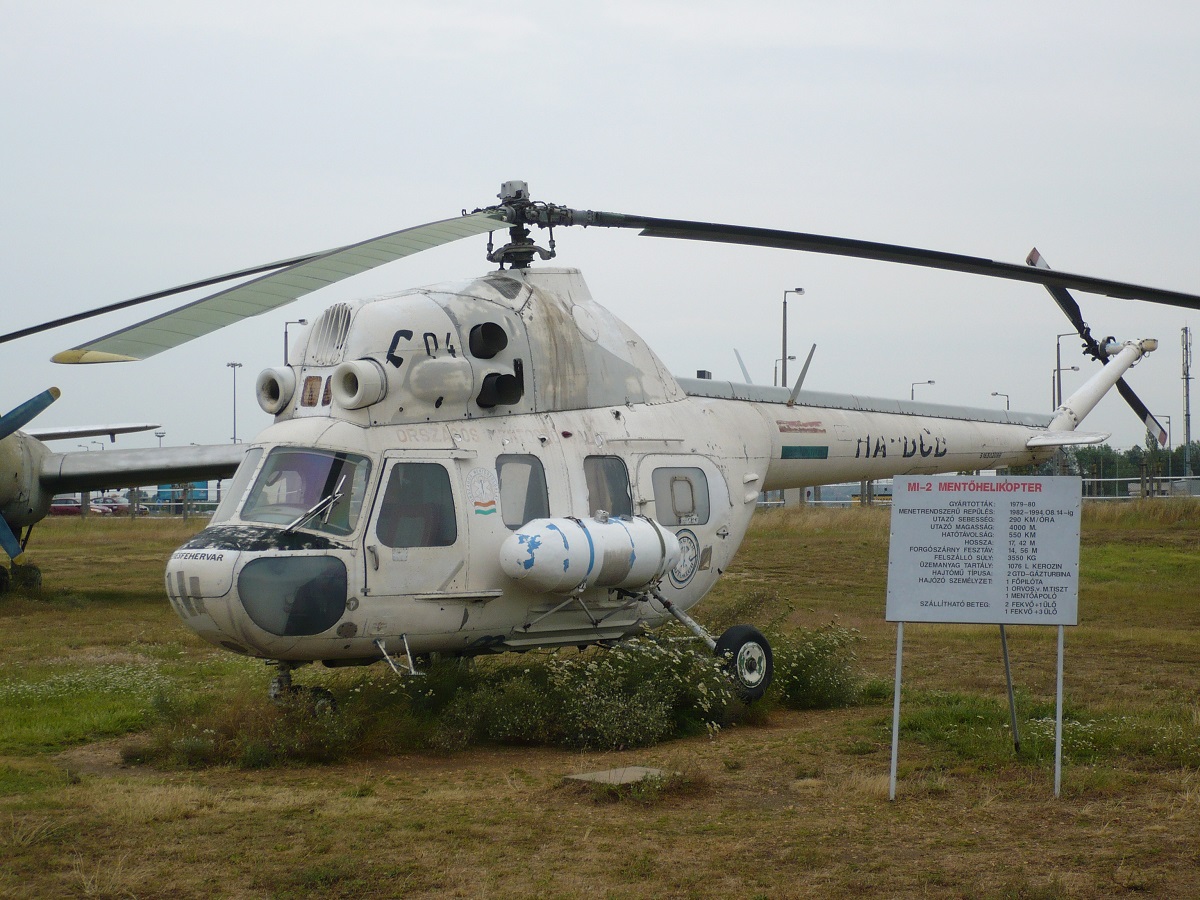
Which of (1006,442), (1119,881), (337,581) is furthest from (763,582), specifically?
(1119,881)

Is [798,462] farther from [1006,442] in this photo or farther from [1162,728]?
[1162,728]

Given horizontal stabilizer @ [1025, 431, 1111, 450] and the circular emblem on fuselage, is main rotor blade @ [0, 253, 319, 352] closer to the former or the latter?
the circular emblem on fuselage

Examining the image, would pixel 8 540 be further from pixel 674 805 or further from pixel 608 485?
pixel 674 805

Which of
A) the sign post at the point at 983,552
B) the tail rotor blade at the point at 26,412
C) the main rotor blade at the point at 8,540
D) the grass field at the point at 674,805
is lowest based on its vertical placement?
the grass field at the point at 674,805

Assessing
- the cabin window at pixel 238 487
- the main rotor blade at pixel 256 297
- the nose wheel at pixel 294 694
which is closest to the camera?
the main rotor blade at pixel 256 297

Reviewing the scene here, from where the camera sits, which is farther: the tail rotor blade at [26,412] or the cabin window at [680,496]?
the tail rotor blade at [26,412]

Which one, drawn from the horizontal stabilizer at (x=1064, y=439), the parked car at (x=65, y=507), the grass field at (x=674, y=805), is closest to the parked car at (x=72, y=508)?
the parked car at (x=65, y=507)

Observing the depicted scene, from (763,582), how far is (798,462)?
10467 mm

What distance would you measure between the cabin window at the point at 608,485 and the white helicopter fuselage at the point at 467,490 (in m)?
0.02

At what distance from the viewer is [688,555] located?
11.5 meters

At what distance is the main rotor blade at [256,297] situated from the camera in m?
7.33

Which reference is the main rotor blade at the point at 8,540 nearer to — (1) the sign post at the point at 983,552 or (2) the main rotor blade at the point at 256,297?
(2) the main rotor blade at the point at 256,297

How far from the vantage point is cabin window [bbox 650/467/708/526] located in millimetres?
11250

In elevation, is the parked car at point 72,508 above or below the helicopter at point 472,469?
below
